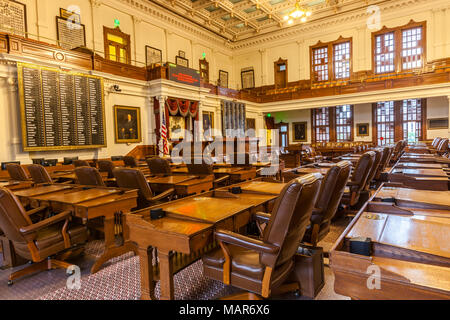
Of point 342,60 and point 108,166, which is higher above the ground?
point 342,60

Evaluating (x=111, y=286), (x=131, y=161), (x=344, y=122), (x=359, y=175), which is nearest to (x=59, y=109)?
(x=131, y=161)

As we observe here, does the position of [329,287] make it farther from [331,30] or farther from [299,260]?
[331,30]

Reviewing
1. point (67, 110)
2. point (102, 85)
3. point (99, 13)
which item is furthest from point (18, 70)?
point (99, 13)

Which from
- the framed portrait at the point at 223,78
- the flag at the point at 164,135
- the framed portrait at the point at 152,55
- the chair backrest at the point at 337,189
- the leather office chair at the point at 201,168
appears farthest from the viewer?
the framed portrait at the point at 223,78

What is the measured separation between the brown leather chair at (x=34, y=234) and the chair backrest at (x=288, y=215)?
6.48ft

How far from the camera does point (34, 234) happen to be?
7.75 feet

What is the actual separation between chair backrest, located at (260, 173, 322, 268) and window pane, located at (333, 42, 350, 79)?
51.9 ft

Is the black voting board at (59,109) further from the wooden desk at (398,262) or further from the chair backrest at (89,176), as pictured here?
the wooden desk at (398,262)

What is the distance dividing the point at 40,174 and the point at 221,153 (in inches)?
236

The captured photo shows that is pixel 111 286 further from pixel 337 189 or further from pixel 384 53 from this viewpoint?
pixel 384 53

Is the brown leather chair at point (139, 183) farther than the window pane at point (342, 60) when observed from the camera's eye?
No

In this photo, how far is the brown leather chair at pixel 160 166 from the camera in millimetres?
4477

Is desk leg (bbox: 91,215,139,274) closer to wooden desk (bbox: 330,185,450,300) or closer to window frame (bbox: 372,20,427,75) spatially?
wooden desk (bbox: 330,185,450,300)

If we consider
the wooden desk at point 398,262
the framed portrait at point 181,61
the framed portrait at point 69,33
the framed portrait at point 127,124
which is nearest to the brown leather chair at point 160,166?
the wooden desk at point 398,262
